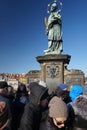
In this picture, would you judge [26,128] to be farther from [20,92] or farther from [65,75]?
Result: [65,75]

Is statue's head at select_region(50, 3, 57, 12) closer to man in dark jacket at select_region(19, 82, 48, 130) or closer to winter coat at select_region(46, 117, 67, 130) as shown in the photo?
man in dark jacket at select_region(19, 82, 48, 130)

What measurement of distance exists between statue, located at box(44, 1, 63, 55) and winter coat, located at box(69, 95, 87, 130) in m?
14.8

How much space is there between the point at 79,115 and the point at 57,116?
0.45m

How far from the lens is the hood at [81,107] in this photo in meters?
3.60

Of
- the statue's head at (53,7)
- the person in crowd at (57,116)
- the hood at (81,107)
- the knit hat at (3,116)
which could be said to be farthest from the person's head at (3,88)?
the statue's head at (53,7)

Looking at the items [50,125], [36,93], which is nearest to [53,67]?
[36,93]

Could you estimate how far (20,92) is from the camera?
695 cm

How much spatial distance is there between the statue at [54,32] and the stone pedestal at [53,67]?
759 mm

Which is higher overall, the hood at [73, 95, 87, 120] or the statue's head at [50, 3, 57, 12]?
the statue's head at [50, 3, 57, 12]

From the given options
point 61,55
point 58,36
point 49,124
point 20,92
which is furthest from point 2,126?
point 58,36

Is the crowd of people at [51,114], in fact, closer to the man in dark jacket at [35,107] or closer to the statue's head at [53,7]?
the man in dark jacket at [35,107]

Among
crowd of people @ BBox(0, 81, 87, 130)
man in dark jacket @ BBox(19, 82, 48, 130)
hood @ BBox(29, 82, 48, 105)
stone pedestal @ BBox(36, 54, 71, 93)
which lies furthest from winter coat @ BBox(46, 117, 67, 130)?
stone pedestal @ BBox(36, 54, 71, 93)

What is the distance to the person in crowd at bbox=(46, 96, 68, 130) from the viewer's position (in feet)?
10.7

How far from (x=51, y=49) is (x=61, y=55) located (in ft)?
3.93
